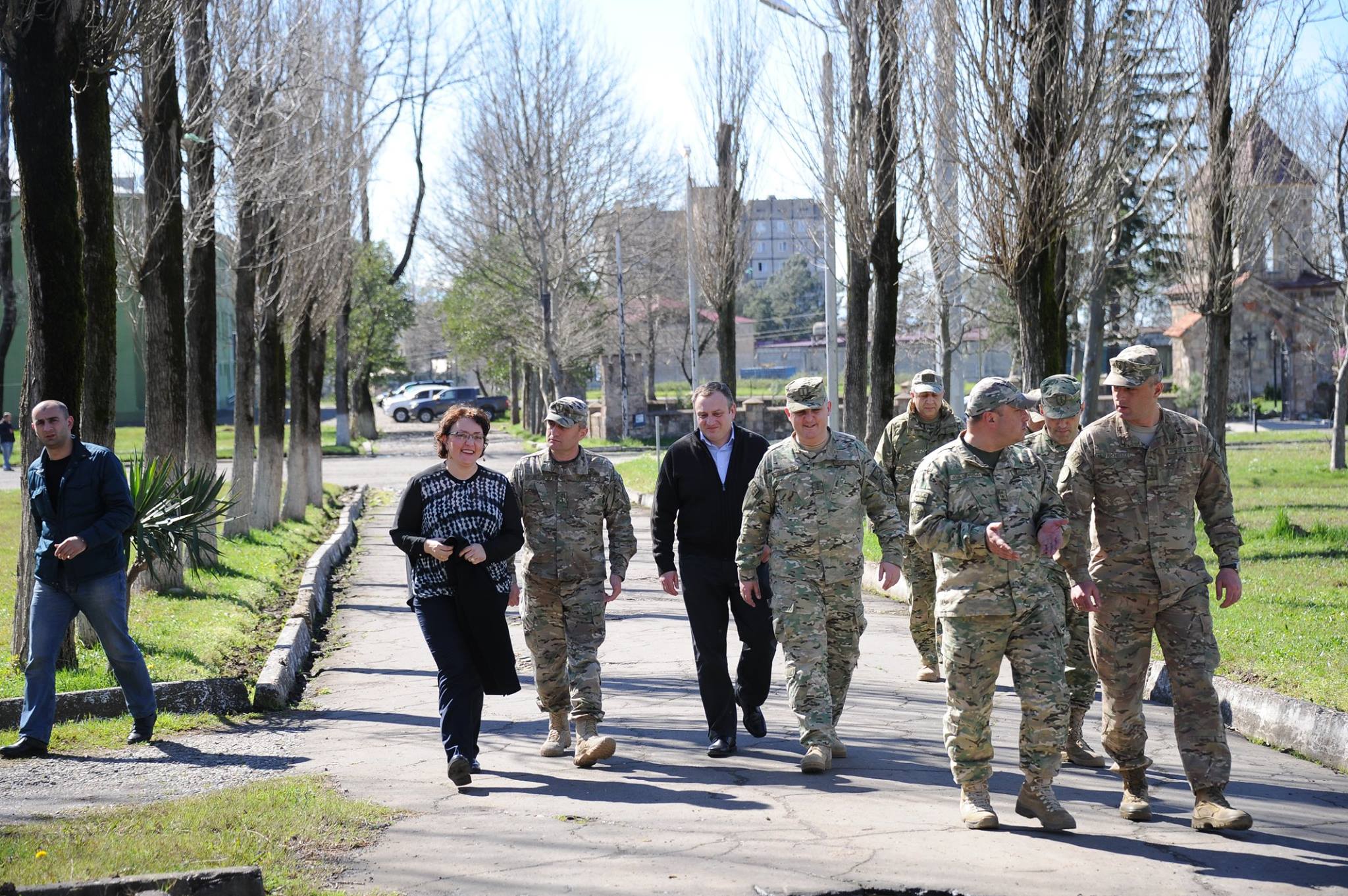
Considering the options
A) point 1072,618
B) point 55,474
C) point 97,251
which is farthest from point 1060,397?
point 97,251

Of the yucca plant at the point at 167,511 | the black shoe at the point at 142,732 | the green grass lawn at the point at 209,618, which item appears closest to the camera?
the black shoe at the point at 142,732

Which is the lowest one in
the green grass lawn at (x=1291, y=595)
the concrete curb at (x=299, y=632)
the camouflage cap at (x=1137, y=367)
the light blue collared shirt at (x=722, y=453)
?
the concrete curb at (x=299, y=632)

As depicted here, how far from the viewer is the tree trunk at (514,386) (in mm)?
64375

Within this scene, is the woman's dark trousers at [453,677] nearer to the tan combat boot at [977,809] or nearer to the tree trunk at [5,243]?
the tan combat boot at [977,809]

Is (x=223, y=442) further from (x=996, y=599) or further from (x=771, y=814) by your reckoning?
(x=996, y=599)

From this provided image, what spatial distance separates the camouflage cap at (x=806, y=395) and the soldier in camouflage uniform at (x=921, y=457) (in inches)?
87.9

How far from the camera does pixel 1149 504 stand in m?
6.39

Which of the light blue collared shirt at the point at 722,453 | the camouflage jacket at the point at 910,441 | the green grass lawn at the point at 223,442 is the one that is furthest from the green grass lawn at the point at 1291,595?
the green grass lawn at the point at 223,442

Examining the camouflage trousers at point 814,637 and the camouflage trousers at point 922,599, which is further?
the camouflage trousers at point 922,599

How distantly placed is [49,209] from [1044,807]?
25.3 feet

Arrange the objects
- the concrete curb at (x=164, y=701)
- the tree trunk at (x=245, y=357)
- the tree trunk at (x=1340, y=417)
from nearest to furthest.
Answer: the concrete curb at (x=164, y=701), the tree trunk at (x=245, y=357), the tree trunk at (x=1340, y=417)

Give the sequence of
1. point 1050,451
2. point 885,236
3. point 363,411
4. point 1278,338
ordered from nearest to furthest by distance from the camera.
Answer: point 1050,451 → point 885,236 → point 363,411 → point 1278,338

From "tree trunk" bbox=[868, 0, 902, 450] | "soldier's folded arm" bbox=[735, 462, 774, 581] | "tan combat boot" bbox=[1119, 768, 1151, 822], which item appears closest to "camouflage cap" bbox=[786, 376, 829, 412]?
"soldier's folded arm" bbox=[735, 462, 774, 581]

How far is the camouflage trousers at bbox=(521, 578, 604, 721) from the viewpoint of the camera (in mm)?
7785
